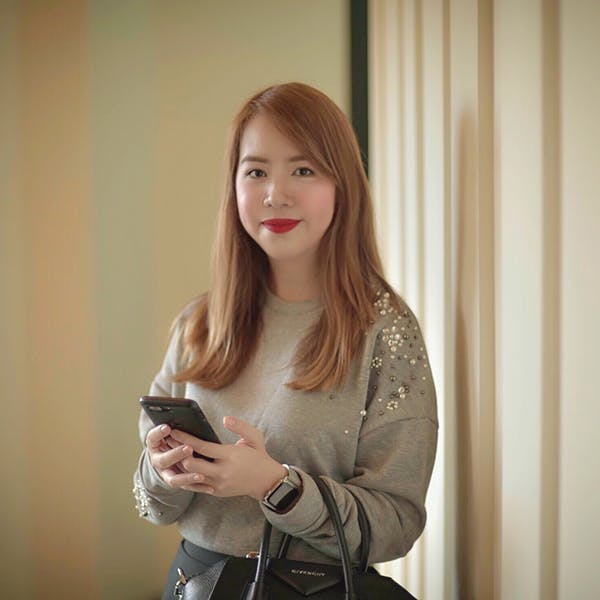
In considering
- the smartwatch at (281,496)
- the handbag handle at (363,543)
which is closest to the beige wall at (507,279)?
the handbag handle at (363,543)

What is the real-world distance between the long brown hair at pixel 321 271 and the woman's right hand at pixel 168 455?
0.20 m

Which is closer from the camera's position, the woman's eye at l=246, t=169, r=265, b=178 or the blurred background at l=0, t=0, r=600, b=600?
the woman's eye at l=246, t=169, r=265, b=178

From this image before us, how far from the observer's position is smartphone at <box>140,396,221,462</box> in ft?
3.96

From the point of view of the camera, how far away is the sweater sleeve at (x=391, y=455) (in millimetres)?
1304

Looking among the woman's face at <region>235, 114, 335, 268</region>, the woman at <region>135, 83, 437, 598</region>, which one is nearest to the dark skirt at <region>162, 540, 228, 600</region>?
the woman at <region>135, 83, 437, 598</region>

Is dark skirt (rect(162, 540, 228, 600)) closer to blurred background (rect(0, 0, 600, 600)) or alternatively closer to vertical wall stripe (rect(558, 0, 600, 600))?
blurred background (rect(0, 0, 600, 600))

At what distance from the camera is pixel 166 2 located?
211cm

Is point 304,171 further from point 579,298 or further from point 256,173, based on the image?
point 579,298

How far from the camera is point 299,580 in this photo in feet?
3.87

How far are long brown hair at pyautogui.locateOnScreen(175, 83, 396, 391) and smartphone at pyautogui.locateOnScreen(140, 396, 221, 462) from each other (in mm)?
218

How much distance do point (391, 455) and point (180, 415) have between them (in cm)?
38

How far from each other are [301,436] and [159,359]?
87 cm

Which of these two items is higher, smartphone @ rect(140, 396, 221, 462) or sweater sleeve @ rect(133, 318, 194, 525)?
smartphone @ rect(140, 396, 221, 462)

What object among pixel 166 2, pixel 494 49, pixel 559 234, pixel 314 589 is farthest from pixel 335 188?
pixel 166 2
